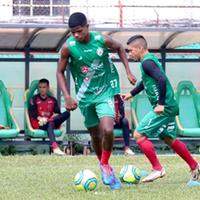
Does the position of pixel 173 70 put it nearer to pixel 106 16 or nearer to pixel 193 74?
pixel 193 74

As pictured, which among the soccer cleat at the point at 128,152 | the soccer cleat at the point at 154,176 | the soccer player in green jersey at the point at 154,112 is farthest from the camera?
the soccer cleat at the point at 128,152

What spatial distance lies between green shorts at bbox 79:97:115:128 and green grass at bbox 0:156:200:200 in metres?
0.81

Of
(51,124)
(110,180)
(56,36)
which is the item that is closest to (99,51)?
(110,180)

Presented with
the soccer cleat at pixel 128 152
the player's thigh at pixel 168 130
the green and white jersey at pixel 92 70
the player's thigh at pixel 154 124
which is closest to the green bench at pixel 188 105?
the soccer cleat at pixel 128 152

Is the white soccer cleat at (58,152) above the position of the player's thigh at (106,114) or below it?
below

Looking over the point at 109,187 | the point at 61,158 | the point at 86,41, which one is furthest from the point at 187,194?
the point at 61,158

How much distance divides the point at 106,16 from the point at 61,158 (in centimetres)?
961

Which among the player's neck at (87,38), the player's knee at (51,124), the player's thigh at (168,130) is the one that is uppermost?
the player's neck at (87,38)

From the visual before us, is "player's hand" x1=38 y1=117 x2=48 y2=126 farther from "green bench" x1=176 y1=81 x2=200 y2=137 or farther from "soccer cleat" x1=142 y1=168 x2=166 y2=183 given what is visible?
"soccer cleat" x1=142 y1=168 x2=166 y2=183

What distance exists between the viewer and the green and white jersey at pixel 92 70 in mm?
10562

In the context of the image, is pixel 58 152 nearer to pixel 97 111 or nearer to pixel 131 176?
pixel 131 176

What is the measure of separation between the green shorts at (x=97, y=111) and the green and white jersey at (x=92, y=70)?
0.06 m

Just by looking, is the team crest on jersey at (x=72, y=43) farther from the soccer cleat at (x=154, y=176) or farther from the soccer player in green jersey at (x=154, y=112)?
the soccer cleat at (x=154, y=176)

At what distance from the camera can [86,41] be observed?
1055cm
